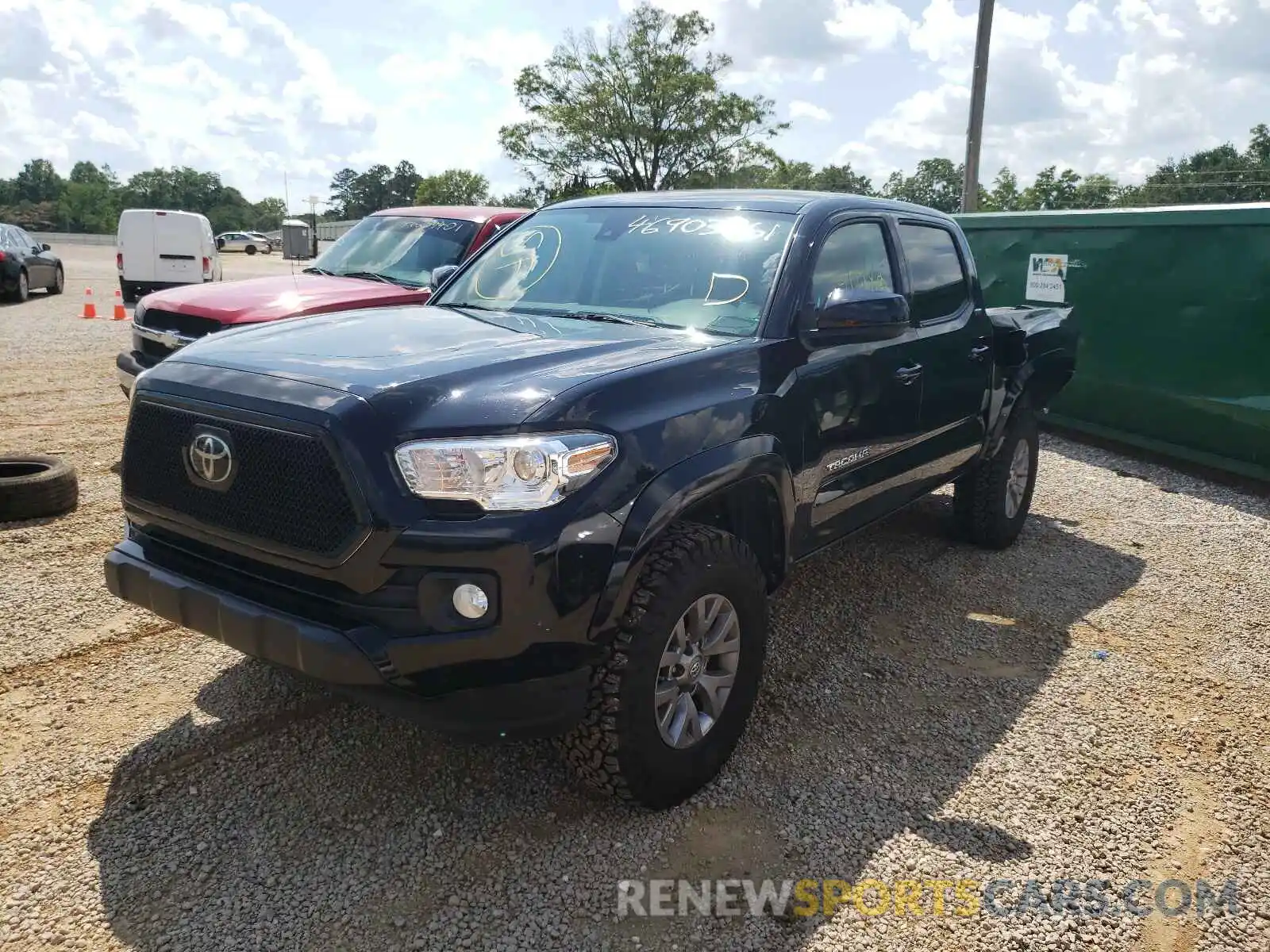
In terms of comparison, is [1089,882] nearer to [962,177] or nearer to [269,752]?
[269,752]

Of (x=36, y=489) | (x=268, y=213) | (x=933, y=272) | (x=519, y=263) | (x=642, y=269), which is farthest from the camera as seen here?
(x=268, y=213)

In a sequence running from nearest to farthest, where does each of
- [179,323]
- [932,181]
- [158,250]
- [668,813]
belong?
[668,813] < [179,323] < [158,250] < [932,181]

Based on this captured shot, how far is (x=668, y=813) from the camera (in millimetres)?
3127

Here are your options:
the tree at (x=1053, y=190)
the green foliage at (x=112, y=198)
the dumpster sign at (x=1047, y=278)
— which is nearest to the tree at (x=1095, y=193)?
the tree at (x=1053, y=190)

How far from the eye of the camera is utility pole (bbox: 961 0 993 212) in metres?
14.5

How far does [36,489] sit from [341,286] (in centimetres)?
261

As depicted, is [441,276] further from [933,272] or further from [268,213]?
[268,213]

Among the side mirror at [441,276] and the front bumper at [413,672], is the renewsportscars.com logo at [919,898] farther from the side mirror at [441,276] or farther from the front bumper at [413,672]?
the side mirror at [441,276]

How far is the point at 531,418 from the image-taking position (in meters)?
2.63

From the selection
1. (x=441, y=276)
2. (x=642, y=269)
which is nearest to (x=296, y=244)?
(x=441, y=276)

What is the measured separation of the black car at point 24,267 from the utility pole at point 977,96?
1602cm

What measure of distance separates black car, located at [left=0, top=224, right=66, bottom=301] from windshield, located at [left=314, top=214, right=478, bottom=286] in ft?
40.3

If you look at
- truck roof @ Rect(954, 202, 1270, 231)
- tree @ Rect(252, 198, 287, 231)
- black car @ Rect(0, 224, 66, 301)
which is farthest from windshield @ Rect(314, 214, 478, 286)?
tree @ Rect(252, 198, 287, 231)

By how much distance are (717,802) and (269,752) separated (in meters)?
1.50
